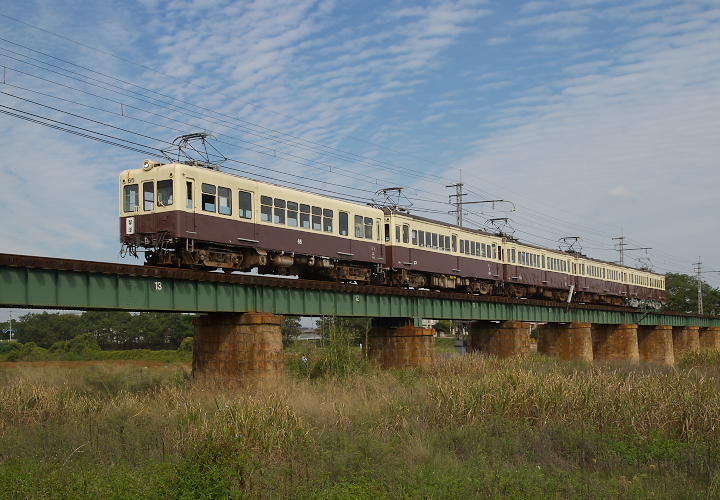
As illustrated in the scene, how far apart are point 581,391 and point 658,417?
7.70ft

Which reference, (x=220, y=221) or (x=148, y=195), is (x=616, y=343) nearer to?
(x=220, y=221)

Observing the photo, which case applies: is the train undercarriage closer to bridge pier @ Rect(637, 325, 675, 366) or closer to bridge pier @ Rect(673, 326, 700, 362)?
bridge pier @ Rect(637, 325, 675, 366)

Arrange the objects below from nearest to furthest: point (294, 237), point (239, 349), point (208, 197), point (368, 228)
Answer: point (208, 197), point (239, 349), point (294, 237), point (368, 228)

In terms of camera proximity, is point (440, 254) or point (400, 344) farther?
point (440, 254)

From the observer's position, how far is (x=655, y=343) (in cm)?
6175

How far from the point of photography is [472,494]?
1102 cm

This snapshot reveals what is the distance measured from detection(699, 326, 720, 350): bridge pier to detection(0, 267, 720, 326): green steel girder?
4755cm

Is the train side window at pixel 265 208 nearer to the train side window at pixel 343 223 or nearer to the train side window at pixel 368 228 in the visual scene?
the train side window at pixel 343 223

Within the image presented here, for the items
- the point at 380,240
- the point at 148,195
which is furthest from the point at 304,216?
the point at 148,195

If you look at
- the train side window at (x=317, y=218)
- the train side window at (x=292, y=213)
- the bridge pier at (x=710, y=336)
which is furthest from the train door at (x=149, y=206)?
the bridge pier at (x=710, y=336)

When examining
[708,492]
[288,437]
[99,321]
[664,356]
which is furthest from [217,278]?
[99,321]

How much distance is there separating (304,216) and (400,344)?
8.79 metres

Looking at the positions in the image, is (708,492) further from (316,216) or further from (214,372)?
(316,216)

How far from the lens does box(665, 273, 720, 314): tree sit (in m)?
132
